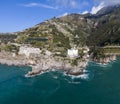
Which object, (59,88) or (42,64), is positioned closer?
(59,88)

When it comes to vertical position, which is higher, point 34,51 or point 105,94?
point 34,51

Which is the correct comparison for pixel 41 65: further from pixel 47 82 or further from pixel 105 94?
pixel 105 94

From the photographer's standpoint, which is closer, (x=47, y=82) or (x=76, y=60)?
(x=47, y=82)

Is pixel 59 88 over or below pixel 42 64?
below

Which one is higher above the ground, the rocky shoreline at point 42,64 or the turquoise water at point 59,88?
the rocky shoreline at point 42,64

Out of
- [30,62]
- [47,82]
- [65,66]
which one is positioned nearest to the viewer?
[47,82]


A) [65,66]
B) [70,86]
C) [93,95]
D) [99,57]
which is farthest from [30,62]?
[93,95]

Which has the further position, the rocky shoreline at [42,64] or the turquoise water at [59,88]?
the rocky shoreline at [42,64]

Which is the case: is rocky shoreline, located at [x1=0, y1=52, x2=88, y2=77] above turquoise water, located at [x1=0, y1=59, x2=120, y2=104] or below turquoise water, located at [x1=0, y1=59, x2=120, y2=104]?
above
